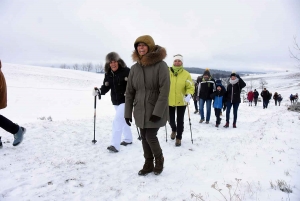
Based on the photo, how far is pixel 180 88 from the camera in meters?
5.94

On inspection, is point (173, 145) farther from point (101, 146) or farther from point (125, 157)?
point (101, 146)

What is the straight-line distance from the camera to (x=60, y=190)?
332 cm

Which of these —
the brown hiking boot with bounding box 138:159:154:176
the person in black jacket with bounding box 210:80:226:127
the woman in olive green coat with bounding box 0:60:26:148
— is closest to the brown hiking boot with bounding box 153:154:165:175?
the brown hiking boot with bounding box 138:159:154:176

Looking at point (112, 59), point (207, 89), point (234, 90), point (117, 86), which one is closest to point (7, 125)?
point (117, 86)

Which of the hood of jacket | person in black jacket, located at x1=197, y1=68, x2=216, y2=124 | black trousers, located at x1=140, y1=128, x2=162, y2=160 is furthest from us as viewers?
person in black jacket, located at x1=197, y1=68, x2=216, y2=124

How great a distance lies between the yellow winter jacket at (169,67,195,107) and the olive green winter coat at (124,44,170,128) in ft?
7.20

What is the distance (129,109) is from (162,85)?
0.84 metres

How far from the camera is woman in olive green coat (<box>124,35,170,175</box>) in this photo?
3.49 meters

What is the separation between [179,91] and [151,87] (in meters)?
2.47

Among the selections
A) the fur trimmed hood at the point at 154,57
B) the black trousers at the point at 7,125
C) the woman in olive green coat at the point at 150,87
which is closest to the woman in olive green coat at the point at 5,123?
the black trousers at the point at 7,125

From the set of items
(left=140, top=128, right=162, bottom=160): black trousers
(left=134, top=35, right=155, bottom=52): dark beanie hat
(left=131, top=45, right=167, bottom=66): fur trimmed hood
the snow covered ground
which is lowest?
the snow covered ground

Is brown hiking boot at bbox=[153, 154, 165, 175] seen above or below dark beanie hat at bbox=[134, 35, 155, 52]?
below

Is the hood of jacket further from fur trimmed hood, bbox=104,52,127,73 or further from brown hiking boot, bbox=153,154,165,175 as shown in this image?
brown hiking boot, bbox=153,154,165,175

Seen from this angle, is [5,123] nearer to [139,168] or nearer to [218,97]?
[139,168]
